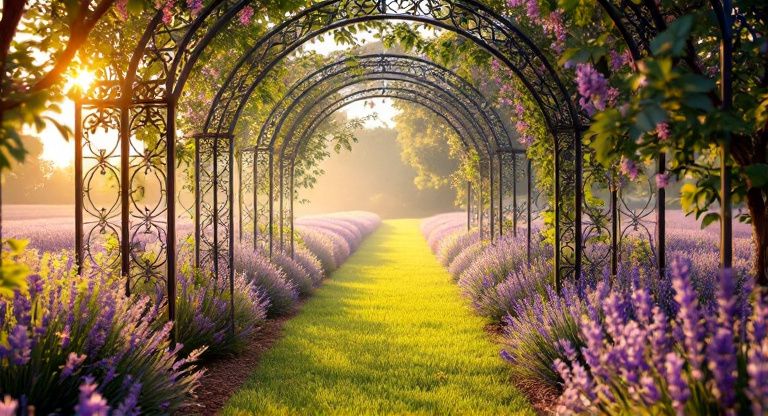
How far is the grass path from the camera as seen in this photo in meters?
4.62

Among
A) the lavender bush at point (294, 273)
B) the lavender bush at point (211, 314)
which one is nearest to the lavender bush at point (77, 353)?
the lavender bush at point (211, 314)

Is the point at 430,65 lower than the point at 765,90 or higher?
higher

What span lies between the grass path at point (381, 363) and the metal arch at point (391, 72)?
3.81 metres

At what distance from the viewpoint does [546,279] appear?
7.13 m

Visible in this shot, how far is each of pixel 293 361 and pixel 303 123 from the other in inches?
357

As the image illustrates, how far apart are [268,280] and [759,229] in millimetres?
6487

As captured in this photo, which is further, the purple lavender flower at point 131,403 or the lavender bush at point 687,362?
the purple lavender flower at point 131,403

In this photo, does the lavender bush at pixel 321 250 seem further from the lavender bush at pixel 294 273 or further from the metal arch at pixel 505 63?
the metal arch at pixel 505 63

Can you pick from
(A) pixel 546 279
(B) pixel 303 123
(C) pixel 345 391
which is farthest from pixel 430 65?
(C) pixel 345 391

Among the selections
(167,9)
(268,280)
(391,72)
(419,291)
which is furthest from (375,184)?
(167,9)

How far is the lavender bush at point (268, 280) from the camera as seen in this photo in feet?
28.0

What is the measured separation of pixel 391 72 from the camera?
10.8 metres

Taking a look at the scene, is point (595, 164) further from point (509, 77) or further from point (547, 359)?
point (547, 359)

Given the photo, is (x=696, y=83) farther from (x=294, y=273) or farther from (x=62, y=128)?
(x=294, y=273)
